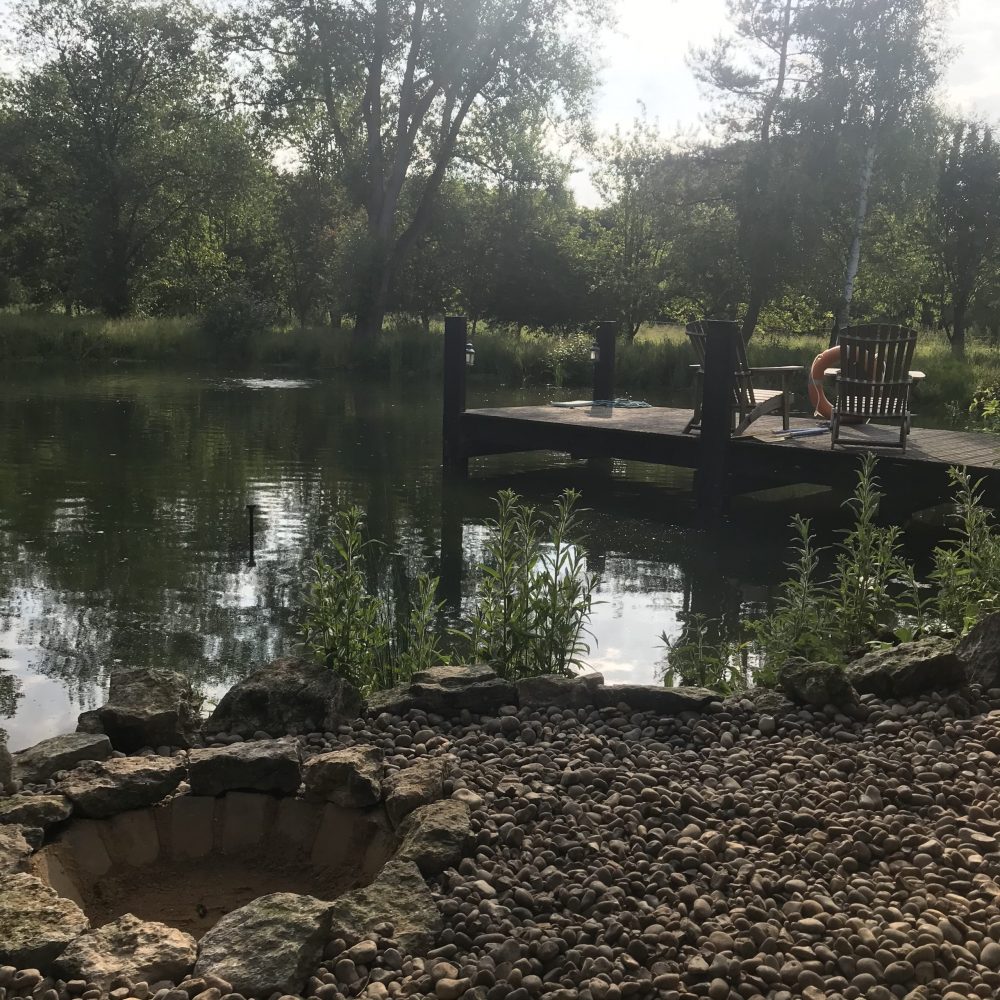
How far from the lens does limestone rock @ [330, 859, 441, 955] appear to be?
8.58 feet

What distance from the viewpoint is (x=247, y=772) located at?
350 cm

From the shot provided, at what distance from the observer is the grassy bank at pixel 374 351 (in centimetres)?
2441

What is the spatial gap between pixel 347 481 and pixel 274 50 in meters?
19.0

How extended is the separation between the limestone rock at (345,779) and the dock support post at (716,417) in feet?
23.3

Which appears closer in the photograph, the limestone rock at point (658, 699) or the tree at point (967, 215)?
the limestone rock at point (658, 699)

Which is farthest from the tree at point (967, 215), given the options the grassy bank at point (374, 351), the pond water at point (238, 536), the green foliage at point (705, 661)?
the green foliage at point (705, 661)

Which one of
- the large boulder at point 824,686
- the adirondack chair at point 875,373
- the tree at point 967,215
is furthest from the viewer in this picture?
the tree at point 967,215

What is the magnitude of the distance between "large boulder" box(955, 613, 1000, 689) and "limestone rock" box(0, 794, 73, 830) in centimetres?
304

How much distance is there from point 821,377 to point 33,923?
940cm

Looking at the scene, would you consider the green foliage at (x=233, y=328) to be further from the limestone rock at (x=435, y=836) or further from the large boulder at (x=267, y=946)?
the large boulder at (x=267, y=946)

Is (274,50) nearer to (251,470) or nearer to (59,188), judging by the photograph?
(59,188)

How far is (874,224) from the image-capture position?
29.8m

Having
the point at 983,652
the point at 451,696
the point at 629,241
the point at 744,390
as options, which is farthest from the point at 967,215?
the point at 451,696

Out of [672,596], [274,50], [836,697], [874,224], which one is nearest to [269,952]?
[836,697]
